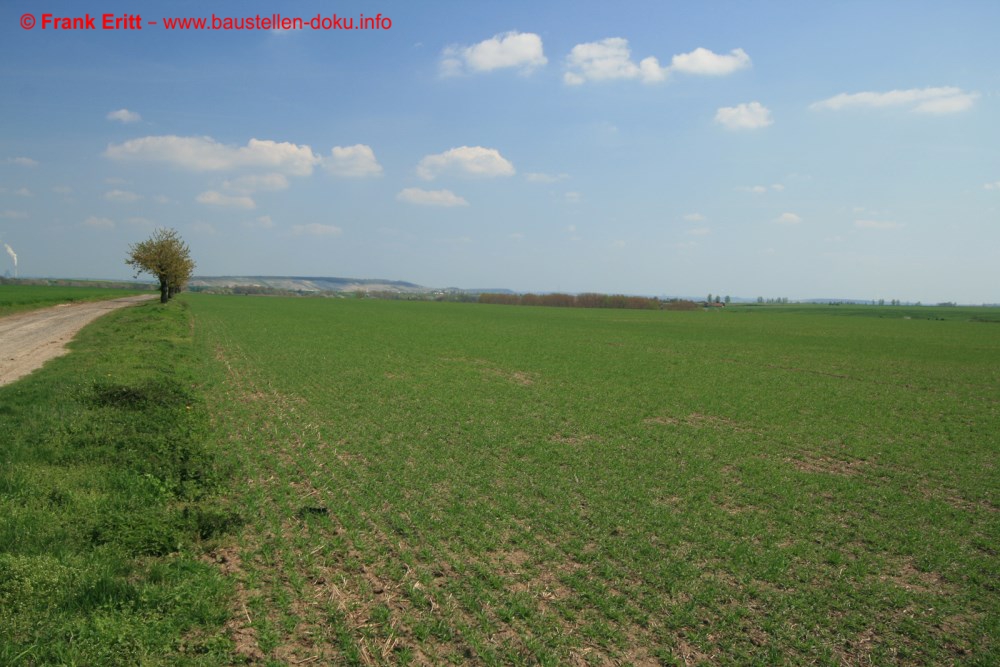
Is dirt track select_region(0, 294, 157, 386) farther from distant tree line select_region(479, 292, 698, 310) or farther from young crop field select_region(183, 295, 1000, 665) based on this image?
distant tree line select_region(479, 292, 698, 310)

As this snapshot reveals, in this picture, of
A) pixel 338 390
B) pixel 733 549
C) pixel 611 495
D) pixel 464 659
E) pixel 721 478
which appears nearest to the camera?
pixel 464 659

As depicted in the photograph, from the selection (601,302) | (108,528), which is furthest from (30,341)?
(601,302)

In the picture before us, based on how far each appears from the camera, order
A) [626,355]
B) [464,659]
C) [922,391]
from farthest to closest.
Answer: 1. [626,355]
2. [922,391]
3. [464,659]

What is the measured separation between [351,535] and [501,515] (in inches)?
81.4

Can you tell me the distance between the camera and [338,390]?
54.8 ft

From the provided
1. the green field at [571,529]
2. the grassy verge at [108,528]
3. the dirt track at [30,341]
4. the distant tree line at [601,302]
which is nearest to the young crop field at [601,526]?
the green field at [571,529]

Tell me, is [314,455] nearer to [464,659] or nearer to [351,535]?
[351,535]

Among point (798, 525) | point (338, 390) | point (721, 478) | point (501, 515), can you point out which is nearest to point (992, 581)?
point (798, 525)

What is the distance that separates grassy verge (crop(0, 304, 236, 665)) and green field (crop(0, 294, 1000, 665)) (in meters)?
0.06

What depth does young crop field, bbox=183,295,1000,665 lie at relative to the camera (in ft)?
17.3

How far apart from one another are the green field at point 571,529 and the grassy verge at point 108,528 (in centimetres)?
6

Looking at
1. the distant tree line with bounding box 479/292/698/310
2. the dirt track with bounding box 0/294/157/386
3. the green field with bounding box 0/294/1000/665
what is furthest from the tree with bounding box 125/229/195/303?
the distant tree line with bounding box 479/292/698/310

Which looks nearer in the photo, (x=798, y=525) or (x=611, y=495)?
(x=798, y=525)

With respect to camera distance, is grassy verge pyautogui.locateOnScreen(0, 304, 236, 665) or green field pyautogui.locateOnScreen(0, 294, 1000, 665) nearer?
grassy verge pyautogui.locateOnScreen(0, 304, 236, 665)
